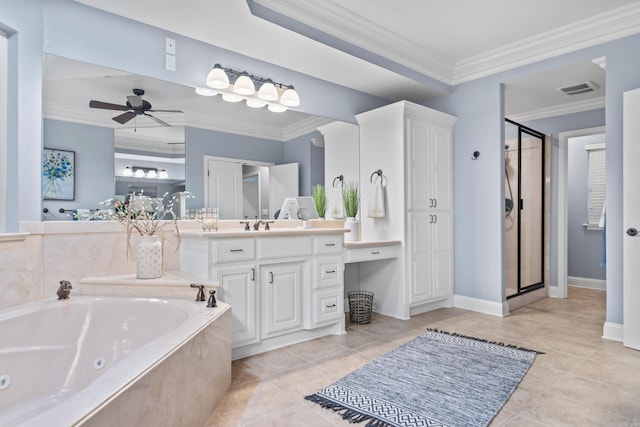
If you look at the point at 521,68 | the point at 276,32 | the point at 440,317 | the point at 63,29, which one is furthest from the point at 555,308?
the point at 63,29

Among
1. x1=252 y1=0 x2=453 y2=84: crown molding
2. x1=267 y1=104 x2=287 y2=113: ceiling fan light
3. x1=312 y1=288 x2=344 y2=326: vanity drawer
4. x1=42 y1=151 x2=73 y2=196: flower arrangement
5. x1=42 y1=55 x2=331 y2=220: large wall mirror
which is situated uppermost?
x1=252 y1=0 x2=453 y2=84: crown molding

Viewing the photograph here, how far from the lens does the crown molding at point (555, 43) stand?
2885 millimetres

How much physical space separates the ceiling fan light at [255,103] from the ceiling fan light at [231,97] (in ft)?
0.28

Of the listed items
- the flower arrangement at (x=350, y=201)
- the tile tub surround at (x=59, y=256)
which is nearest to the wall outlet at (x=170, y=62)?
the tile tub surround at (x=59, y=256)

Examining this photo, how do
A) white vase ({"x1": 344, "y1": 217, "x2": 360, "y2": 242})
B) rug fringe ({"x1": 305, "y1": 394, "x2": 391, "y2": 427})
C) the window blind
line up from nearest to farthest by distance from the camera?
rug fringe ({"x1": 305, "y1": 394, "x2": 391, "y2": 427})
white vase ({"x1": 344, "y1": 217, "x2": 360, "y2": 242})
the window blind

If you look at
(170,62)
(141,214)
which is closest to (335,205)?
(141,214)

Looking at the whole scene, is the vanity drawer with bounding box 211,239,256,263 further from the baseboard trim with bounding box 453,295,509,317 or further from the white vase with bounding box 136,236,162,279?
the baseboard trim with bounding box 453,295,509,317

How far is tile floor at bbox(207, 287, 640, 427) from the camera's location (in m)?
1.79

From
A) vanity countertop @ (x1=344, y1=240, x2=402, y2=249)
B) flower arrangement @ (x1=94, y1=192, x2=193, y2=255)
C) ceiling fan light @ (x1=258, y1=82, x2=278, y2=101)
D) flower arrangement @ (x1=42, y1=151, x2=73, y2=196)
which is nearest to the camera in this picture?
flower arrangement @ (x1=42, y1=151, x2=73, y2=196)

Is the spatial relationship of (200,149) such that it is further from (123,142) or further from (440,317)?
(440,317)

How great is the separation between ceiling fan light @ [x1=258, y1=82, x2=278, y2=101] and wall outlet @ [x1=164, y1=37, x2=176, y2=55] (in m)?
0.67

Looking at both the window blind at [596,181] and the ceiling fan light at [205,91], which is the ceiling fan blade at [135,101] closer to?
the ceiling fan light at [205,91]

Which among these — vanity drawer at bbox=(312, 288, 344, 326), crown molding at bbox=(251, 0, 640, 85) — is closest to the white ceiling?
crown molding at bbox=(251, 0, 640, 85)

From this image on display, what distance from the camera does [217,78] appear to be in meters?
2.68
